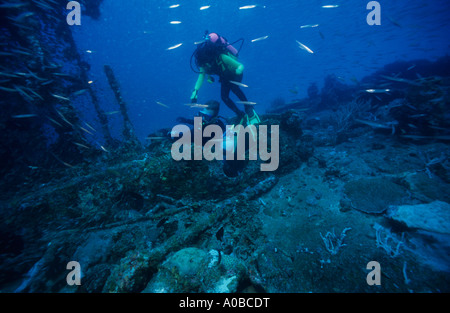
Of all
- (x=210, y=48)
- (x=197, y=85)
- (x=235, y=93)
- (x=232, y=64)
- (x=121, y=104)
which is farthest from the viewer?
(x=121, y=104)

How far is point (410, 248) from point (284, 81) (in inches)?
4548

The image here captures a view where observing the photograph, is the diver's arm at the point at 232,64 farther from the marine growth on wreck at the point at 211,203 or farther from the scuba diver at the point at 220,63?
the marine growth on wreck at the point at 211,203

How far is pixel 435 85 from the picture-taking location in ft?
19.1

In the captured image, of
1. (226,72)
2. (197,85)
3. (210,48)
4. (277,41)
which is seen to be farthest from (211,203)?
(277,41)

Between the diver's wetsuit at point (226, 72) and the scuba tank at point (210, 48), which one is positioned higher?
the scuba tank at point (210, 48)

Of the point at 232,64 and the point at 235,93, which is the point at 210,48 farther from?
the point at 235,93

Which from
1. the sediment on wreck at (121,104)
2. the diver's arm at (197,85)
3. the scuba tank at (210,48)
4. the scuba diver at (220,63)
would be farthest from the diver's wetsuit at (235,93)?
the sediment on wreck at (121,104)

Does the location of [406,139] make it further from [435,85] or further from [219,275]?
[219,275]

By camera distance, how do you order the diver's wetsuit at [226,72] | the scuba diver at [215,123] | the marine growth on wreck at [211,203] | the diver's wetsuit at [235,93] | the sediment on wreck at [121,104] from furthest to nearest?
the sediment on wreck at [121,104]
the diver's wetsuit at [235,93]
the diver's wetsuit at [226,72]
the scuba diver at [215,123]
the marine growth on wreck at [211,203]

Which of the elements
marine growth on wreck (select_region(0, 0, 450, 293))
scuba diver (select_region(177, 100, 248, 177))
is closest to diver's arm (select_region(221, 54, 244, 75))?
marine growth on wreck (select_region(0, 0, 450, 293))

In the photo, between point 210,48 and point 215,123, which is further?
point 210,48

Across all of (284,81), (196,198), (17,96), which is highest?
(284,81)
